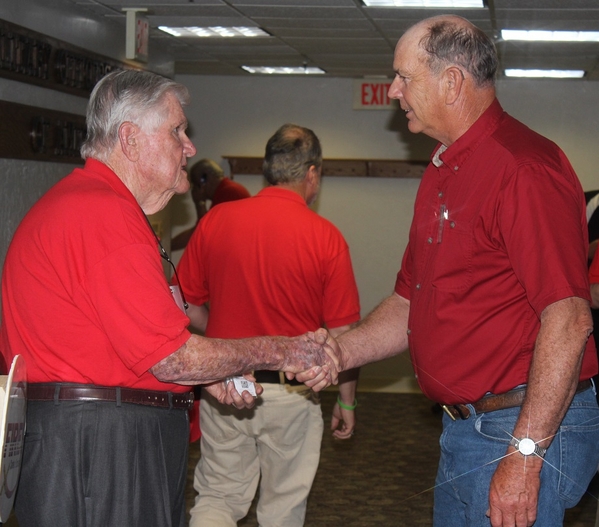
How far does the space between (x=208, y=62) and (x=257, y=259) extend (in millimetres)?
4462

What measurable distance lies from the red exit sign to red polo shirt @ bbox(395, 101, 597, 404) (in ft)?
19.4

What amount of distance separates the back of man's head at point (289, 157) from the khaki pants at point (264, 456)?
88 cm

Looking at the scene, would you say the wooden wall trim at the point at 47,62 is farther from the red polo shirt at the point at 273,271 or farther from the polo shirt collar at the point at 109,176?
the polo shirt collar at the point at 109,176

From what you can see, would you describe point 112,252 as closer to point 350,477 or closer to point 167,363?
point 167,363

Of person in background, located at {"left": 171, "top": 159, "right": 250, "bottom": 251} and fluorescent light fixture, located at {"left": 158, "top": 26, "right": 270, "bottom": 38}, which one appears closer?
fluorescent light fixture, located at {"left": 158, "top": 26, "right": 270, "bottom": 38}

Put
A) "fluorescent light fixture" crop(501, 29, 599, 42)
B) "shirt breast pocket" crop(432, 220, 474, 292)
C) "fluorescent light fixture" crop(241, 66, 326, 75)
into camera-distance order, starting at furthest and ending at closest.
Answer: "fluorescent light fixture" crop(241, 66, 326, 75) → "fluorescent light fixture" crop(501, 29, 599, 42) → "shirt breast pocket" crop(432, 220, 474, 292)

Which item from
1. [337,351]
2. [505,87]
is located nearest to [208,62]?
[505,87]

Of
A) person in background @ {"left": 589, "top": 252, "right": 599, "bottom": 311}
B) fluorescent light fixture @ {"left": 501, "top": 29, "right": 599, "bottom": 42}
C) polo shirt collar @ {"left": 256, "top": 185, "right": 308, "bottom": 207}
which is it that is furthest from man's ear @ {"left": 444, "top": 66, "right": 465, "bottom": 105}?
fluorescent light fixture @ {"left": 501, "top": 29, "right": 599, "bottom": 42}

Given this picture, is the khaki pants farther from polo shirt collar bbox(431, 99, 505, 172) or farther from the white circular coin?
the white circular coin

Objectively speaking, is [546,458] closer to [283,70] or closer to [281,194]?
[281,194]

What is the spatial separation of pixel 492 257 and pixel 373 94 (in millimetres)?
6246

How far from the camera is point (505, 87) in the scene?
309 inches

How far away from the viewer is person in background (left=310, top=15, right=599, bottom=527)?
1855 mm

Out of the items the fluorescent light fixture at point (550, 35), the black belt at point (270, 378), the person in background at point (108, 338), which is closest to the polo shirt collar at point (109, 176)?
the person in background at point (108, 338)
